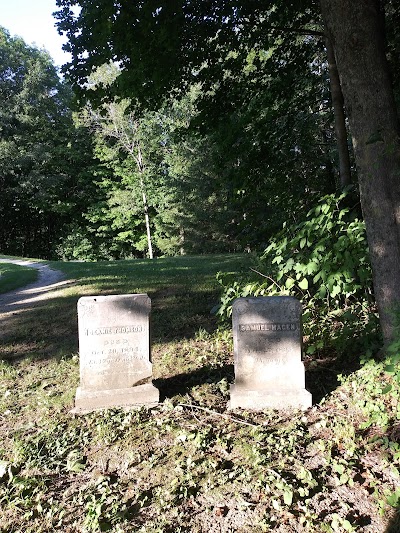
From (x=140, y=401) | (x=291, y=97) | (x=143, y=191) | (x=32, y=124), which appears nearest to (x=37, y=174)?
(x=32, y=124)

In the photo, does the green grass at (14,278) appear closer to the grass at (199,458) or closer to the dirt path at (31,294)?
the dirt path at (31,294)

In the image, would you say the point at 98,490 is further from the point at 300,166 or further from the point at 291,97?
the point at 291,97

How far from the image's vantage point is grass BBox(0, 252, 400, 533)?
2.78 m

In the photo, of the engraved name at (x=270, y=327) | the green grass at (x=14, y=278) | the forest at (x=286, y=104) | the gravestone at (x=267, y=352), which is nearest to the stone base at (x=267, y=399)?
the gravestone at (x=267, y=352)

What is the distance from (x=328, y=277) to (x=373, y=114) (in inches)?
69.6

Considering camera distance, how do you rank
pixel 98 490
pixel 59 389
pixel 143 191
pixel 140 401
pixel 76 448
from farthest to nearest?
pixel 143 191
pixel 59 389
pixel 140 401
pixel 76 448
pixel 98 490

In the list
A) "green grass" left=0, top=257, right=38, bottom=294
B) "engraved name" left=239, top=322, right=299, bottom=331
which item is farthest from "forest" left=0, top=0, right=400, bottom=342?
"green grass" left=0, top=257, right=38, bottom=294

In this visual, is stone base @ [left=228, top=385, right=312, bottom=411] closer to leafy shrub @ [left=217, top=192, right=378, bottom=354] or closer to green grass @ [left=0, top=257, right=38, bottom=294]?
leafy shrub @ [left=217, top=192, right=378, bottom=354]

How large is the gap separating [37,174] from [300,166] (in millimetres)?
28879

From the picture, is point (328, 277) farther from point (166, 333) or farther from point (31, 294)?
point (31, 294)

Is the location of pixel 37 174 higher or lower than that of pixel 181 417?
higher

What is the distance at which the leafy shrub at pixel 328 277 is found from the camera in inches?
189

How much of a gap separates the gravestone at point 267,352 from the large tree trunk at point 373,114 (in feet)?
3.35

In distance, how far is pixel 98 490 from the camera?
3.11 meters
